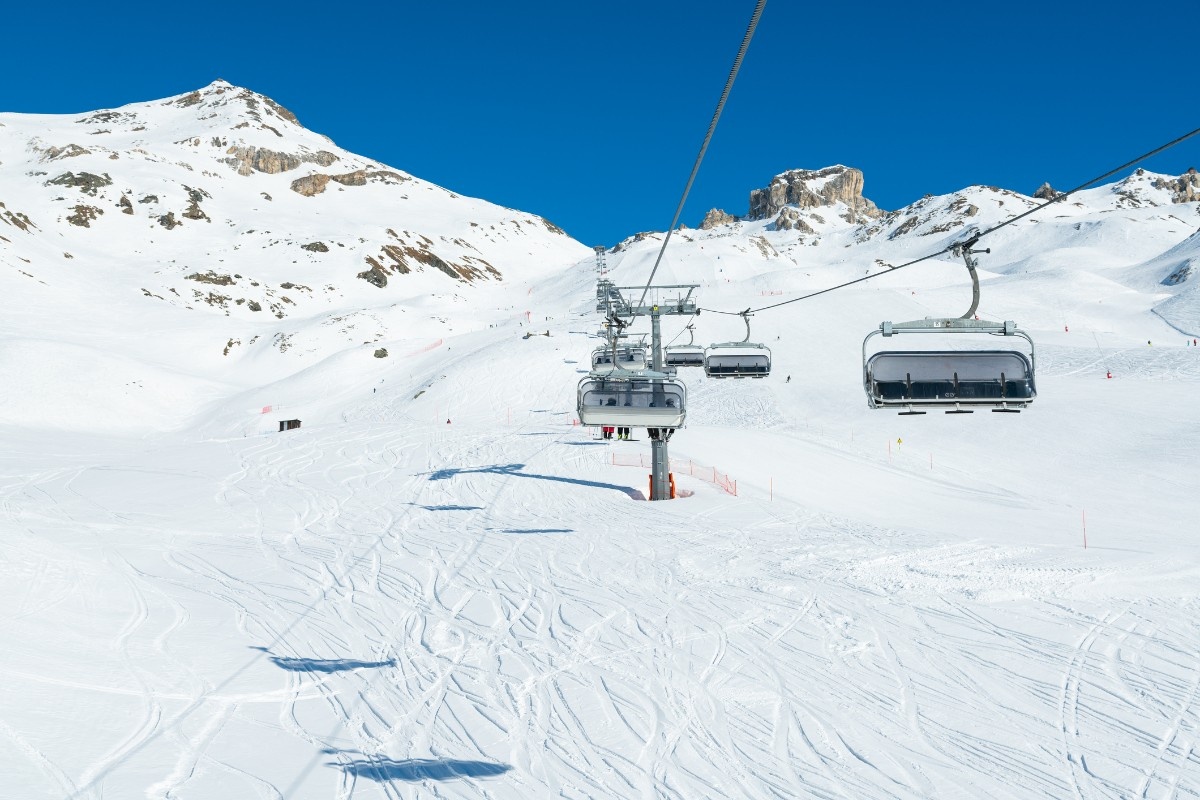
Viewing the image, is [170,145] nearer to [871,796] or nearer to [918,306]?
[918,306]

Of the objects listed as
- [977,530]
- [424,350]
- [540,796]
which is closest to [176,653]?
[540,796]

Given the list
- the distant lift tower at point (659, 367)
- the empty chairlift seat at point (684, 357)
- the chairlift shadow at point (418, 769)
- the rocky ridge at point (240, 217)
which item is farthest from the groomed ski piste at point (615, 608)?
the rocky ridge at point (240, 217)

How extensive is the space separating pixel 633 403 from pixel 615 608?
599cm

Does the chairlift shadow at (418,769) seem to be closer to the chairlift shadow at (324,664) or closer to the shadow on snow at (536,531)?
the chairlift shadow at (324,664)

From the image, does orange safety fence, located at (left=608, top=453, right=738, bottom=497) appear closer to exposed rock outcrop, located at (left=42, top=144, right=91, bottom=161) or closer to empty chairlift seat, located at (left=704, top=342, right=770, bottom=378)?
empty chairlift seat, located at (left=704, top=342, right=770, bottom=378)

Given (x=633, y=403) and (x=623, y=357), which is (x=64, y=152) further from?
(x=633, y=403)

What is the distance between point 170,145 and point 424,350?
5751 inches

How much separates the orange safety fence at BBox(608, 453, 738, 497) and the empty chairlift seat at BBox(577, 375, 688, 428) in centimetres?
687

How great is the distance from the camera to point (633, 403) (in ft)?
55.3

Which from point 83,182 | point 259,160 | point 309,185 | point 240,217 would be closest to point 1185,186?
point 309,185

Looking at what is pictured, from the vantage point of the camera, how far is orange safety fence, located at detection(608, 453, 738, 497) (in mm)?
23756

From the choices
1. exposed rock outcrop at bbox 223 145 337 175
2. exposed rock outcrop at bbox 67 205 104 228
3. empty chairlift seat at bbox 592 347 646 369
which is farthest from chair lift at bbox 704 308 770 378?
exposed rock outcrop at bbox 223 145 337 175

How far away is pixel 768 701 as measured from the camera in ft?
27.8

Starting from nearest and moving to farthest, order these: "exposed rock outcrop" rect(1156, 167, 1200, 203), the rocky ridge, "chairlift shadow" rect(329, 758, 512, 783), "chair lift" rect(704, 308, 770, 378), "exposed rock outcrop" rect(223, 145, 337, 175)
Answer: "chairlift shadow" rect(329, 758, 512, 783) < "chair lift" rect(704, 308, 770, 378) < the rocky ridge < "exposed rock outcrop" rect(223, 145, 337, 175) < "exposed rock outcrop" rect(1156, 167, 1200, 203)
